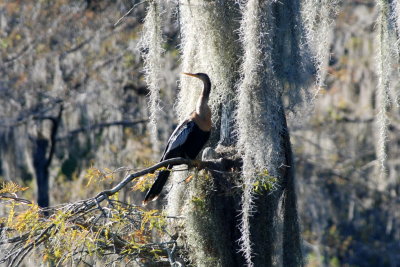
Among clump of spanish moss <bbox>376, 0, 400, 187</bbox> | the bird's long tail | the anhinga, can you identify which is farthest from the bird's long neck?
clump of spanish moss <bbox>376, 0, 400, 187</bbox>

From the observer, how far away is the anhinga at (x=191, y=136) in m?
4.90

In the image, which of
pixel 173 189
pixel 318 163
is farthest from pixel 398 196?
pixel 173 189

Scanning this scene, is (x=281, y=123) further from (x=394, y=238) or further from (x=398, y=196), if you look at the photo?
(x=394, y=238)

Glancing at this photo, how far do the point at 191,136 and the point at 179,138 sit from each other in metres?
0.16

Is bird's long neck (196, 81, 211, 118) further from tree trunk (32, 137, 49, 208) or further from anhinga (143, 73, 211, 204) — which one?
tree trunk (32, 137, 49, 208)

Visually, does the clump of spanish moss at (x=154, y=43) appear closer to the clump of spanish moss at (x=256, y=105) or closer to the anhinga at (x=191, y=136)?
the anhinga at (x=191, y=136)

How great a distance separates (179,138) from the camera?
5.30 meters

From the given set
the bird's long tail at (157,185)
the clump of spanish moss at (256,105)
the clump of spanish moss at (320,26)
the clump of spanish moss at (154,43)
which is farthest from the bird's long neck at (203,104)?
the clump of spanish moss at (320,26)

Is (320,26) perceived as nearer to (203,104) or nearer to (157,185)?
(203,104)

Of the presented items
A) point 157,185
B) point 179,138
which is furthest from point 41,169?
point 157,185

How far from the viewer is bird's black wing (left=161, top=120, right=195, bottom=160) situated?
5.18m

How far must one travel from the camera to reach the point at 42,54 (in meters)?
10.2

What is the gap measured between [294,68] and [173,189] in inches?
45.2

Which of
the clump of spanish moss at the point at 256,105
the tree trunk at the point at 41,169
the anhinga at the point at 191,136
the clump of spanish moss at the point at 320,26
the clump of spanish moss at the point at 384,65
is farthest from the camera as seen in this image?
the tree trunk at the point at 41,169
